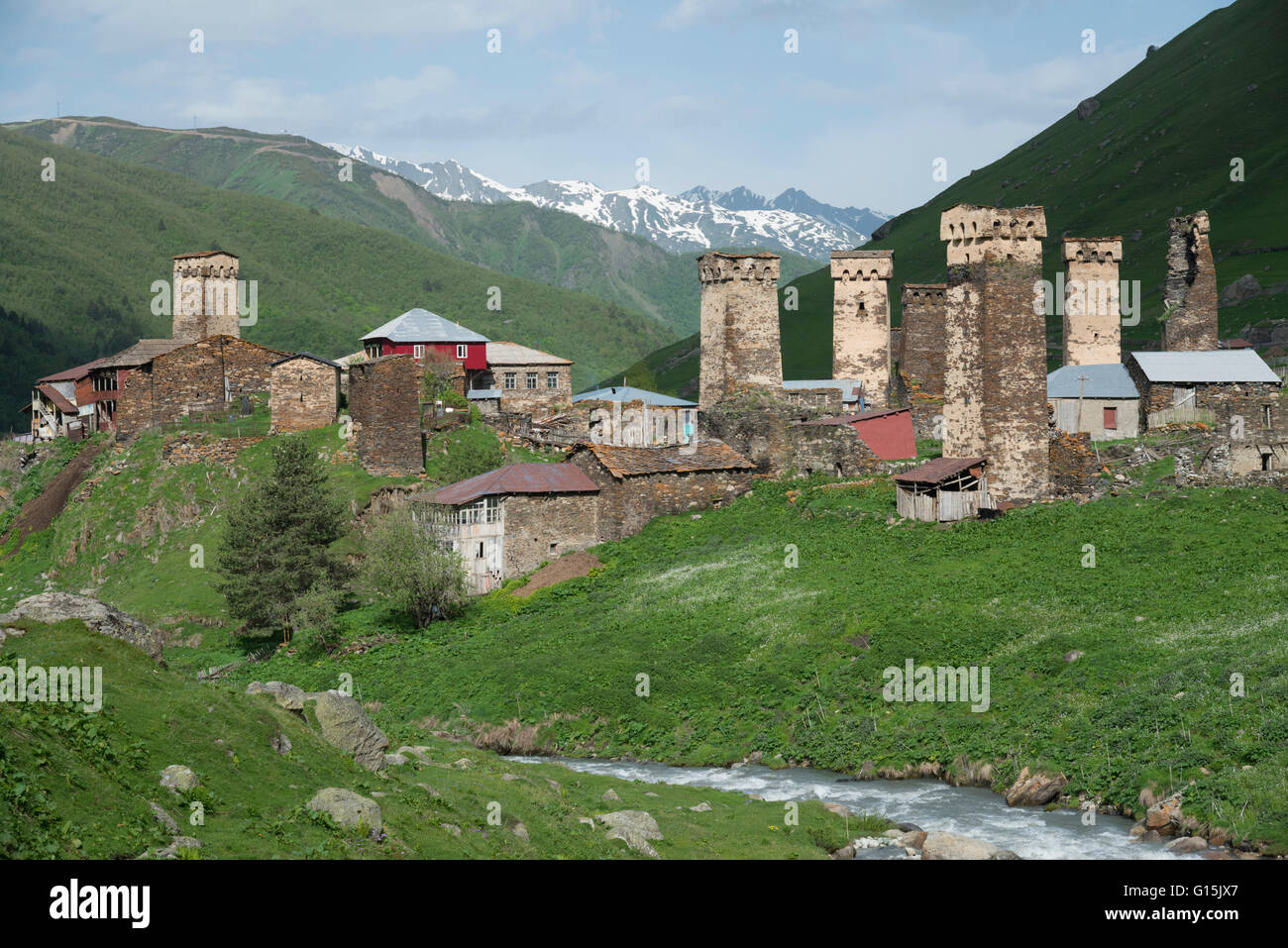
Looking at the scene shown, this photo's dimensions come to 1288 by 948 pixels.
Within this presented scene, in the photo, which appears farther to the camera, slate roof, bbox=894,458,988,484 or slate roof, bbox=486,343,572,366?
slate roof, bbox=486,343,572,366

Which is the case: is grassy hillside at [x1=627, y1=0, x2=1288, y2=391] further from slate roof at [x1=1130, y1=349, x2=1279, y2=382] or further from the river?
the river

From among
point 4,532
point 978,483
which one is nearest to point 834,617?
point 978,483

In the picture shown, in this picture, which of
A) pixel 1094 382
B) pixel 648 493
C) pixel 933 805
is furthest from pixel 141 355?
pixel 933 805

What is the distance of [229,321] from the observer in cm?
8094

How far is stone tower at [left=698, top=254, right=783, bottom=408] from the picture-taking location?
58.9 meters

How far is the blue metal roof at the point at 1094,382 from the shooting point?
184ft

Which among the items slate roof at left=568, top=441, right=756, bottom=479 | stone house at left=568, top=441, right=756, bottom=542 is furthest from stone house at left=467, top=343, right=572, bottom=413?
stone house at left=568, top=441, right=756, bottom=542

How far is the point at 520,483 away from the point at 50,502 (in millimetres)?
27990

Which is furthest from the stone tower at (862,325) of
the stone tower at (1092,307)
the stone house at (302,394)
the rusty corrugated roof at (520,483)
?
the stone house at (302,394)

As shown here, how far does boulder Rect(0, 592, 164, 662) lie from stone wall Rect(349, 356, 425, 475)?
1311 inches

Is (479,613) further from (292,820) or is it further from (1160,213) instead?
(1160,213)

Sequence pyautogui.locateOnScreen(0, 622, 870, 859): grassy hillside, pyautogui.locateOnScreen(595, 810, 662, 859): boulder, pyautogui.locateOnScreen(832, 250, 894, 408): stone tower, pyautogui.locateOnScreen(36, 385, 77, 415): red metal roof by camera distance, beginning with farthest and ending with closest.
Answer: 1. pyautogui.locateOnScreen(36, 385, 77, 415): red metal roof
2. pyautogui.locateOnScreen(832, 250, 894, 408): stone tower
3. pyautogui.locateOnScreen(595, 810, 662, 859): boulder
4. pyautogui.locateOnScreen(0, 622, 870, 859): grassy hillside

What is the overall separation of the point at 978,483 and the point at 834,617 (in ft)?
34.1

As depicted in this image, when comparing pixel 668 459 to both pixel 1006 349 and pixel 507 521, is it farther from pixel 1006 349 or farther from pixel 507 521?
pixel 1006 349
